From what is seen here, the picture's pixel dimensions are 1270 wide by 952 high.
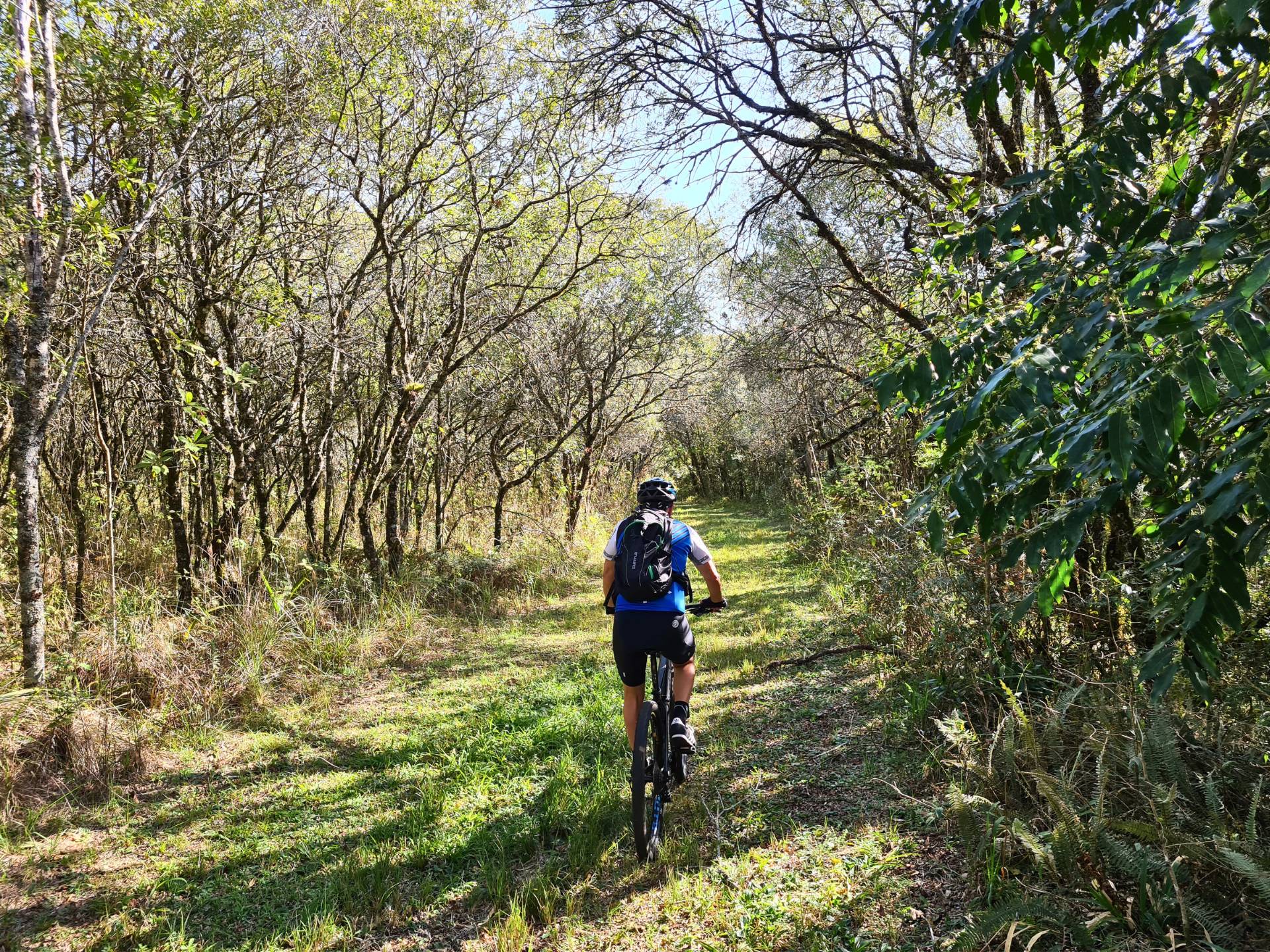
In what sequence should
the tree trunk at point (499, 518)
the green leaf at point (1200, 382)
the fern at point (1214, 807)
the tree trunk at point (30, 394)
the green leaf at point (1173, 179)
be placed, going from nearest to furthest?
1. the green leaf at point (1200, 382)
2. the green leaf at point (1173, 179)
3. the fern at point (1214, 807)
4. the tree trunk at point (30, 394)
5. the tree trunk at point (499, 518)

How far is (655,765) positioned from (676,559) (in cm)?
117

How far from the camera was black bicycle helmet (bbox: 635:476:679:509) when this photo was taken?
3887 mm

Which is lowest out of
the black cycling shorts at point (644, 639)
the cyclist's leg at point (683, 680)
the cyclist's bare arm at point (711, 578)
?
the cyclist's leg at point (683, 680)

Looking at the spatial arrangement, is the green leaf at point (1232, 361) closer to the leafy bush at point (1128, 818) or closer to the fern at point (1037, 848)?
the leafy bush at point (1128, 818)

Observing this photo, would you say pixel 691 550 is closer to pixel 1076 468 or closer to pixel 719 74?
pixel 1076 468

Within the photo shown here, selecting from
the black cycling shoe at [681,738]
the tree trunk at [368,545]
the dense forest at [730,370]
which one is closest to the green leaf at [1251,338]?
the dense forest at [730,370]

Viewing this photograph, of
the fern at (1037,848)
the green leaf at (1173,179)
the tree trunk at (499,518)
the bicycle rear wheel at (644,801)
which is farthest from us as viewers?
the tree trunk at (499,518)

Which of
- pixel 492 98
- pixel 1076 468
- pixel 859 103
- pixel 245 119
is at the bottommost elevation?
pixel 1076 468

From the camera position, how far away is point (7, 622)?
516 cm

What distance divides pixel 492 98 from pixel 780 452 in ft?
59.6

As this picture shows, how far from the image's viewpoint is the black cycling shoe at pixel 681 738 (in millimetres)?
3688

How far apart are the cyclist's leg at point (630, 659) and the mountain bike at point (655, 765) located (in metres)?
0.10

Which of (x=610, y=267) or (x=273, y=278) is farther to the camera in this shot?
(x=610, y=267)

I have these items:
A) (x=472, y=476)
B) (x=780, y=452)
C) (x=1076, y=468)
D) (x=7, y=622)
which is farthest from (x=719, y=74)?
(x=780, y=452)
